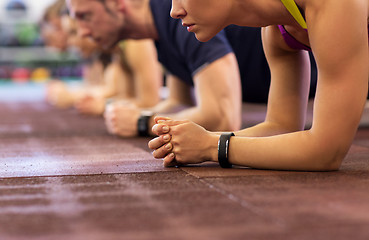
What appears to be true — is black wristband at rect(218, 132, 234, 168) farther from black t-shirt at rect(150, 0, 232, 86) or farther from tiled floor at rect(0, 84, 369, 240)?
black t-shirt at rect(150, 0, 232, 86)

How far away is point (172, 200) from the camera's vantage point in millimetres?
1029

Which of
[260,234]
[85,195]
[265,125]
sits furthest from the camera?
[265,125]

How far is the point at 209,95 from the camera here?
6.12 ft

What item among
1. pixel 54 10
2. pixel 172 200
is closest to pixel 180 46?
pixel 172 200

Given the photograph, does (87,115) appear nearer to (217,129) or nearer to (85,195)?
(217,129)

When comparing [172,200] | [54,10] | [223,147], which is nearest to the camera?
[172,200]

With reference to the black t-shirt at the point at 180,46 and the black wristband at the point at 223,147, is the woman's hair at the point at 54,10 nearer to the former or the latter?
the black t-shirt at the point at 180,46

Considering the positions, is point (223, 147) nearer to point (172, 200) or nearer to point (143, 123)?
point (172, 200)

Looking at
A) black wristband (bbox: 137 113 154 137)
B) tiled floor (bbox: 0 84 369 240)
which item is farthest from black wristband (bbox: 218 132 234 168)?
black wristband (bbox: 137 113 154 137)

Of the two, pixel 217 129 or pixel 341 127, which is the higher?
pixel 341 127

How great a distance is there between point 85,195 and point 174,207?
203 mm

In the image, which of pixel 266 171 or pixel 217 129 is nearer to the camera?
pixel 266 171

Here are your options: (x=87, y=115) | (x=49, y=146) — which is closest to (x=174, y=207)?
(x=49, y=146)

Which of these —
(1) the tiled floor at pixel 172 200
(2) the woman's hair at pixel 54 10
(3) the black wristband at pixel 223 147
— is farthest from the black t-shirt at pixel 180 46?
(2) the woman's hair at pixel 54 10
